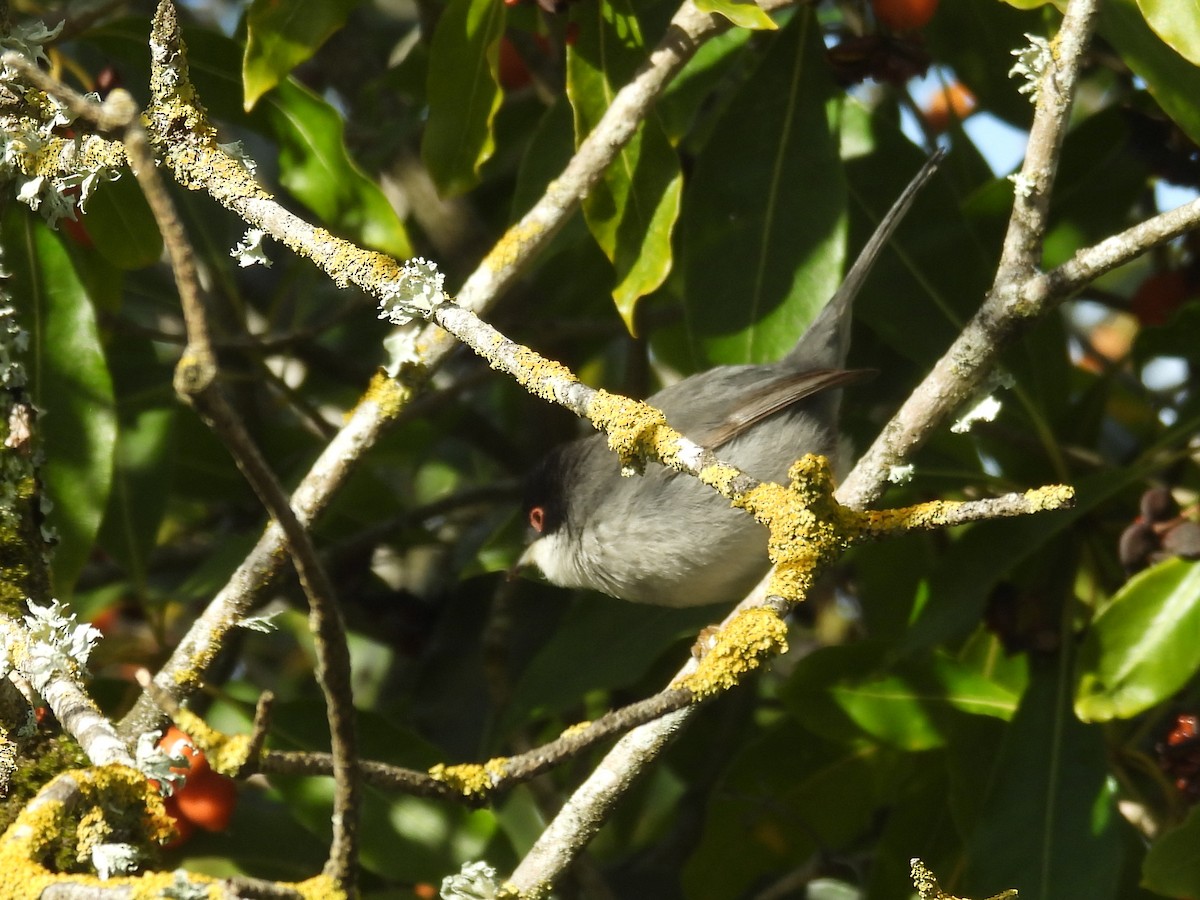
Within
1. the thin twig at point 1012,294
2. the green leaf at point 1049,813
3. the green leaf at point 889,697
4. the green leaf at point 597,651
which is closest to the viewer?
the thin twig at point 1012,294

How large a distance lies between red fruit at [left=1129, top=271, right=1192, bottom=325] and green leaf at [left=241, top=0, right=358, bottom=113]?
3.01 metres

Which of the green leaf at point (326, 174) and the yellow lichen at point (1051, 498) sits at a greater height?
the green leaf at point (326, 174)

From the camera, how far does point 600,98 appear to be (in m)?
3.22

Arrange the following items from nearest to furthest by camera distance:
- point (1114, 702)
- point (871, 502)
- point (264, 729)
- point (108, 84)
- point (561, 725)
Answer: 1. point (264, 729)
2. point (871, 502)
3. point (1114, 702)
4. point (108, 84)
5. point (561, 725)

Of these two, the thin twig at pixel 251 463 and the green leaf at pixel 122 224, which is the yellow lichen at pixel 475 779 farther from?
the green leaf at pixel 122 224

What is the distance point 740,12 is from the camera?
8.71 feet

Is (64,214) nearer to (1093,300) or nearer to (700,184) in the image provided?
(700,184)

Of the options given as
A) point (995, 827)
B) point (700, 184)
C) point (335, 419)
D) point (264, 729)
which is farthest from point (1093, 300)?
point (264, 729)

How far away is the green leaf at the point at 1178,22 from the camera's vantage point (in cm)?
260

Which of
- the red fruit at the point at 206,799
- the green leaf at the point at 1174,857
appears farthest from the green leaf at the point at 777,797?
the red fruit at the point at 206,799

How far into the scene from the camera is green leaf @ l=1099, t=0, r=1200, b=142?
2926 millimetres

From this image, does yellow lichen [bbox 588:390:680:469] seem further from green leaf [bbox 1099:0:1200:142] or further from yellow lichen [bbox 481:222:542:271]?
green leaf [bbox 1099:0:1200:142]

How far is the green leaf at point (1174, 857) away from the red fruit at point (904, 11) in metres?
2.25

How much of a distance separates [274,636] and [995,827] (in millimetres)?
3783
